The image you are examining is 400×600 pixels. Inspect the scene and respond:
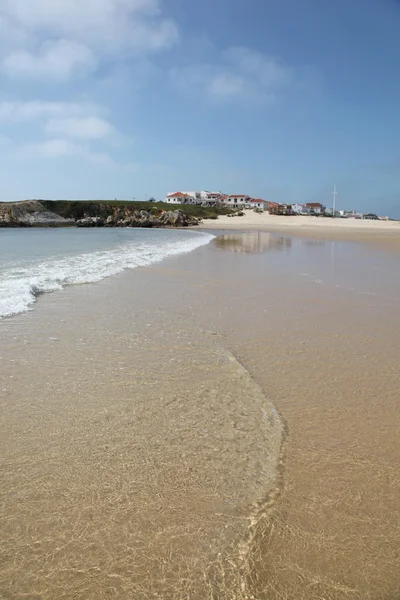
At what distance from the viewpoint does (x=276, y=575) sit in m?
1.99

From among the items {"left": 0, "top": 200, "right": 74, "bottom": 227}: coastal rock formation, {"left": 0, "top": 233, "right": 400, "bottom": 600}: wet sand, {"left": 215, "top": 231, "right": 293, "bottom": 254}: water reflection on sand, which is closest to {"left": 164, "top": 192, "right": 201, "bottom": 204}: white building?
{"left": 0, "top": 200, "right": 74, "bottom": 227}: coastal rock formation

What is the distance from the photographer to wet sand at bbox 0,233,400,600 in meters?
2.01

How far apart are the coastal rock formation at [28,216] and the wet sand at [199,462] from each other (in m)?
81.3

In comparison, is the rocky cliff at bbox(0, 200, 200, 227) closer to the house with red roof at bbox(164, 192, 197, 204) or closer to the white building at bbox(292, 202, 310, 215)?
the house with red roof at bbox(164, 192, 197, 204)

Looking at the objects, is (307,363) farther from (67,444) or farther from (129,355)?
(67,444)

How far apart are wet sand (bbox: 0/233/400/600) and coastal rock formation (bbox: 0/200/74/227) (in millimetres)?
81311

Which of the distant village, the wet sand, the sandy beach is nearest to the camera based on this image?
the wet sand

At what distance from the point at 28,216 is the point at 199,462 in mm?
88076

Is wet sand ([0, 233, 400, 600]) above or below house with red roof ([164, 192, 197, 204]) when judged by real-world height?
below

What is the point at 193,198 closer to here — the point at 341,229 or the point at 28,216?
the point at 28,216

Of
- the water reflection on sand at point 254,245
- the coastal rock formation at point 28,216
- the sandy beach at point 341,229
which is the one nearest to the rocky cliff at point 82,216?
the coastal rock formation at point 28,216

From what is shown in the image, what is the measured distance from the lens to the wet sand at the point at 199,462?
2008 millimetres

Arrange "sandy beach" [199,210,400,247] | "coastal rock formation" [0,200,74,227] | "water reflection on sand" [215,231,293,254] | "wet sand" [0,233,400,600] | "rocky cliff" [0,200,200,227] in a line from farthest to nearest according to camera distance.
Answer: "coastal rock formation" [0,200,74,227]
"rocky cliff" [0,200,200,227]
"sandy beach" [199,210,400,247]
"water reflection on sand" [215,231,293,254]
"wet sand" [0,233,400,600]

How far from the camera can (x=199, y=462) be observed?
2.88 meters
